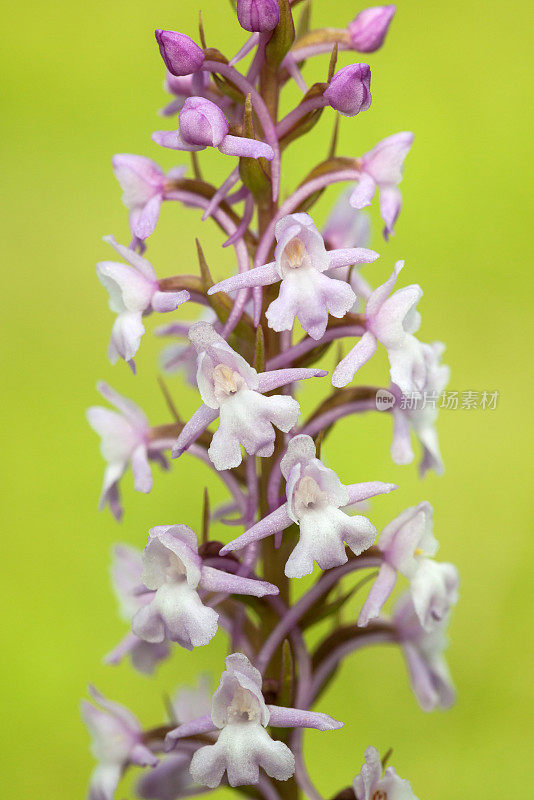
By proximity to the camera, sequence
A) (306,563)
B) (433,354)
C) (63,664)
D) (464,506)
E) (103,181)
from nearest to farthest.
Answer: (306,563)
(433,354)
(63,664)
(464,506)
(103,181)

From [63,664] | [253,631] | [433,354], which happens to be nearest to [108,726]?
[253,631]

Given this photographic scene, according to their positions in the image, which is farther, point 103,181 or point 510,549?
point 103,181

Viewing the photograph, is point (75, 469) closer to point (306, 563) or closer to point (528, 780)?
point (528, 780)

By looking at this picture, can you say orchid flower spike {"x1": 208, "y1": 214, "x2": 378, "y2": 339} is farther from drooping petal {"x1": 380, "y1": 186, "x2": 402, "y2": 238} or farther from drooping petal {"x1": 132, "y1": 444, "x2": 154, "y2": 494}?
drooping petal {"x1": 132, "y1": 444, "x2": 154, "y2": 494}

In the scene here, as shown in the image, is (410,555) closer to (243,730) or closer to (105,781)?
Result: (243,730)

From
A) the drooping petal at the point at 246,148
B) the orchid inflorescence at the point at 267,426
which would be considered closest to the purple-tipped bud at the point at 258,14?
the orchid inflorescence at the point at 267,426

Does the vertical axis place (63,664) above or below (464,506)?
below

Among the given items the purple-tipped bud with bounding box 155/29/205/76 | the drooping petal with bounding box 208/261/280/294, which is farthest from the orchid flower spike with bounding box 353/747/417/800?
the purple-tipped bud with bounding box 155/29/205/76
